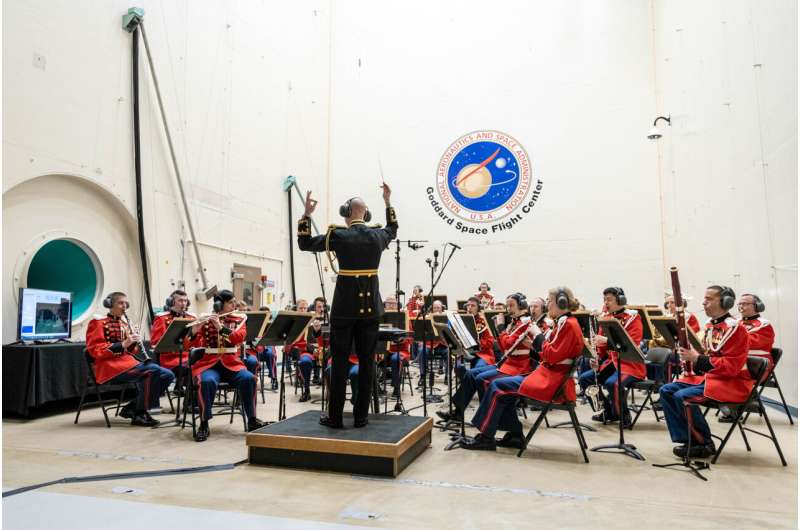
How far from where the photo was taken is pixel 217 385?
521 centimetres

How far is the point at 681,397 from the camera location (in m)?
4.39

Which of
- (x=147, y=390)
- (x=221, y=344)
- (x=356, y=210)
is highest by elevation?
(x=356, y=210)

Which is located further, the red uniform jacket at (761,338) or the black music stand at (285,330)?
the black music stand at (285,330)

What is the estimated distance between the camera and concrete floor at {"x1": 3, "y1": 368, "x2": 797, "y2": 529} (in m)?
3.00

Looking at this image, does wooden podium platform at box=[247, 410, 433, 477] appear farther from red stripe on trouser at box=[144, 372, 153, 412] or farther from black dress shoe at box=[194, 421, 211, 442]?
red stripe on trouser at box=[144, 372, 153, 412]

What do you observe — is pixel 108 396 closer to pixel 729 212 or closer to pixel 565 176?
pixel 729 212

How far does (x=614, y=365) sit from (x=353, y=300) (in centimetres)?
339

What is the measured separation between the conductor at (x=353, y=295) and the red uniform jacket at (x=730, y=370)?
2638 mm

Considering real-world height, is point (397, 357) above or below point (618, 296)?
below

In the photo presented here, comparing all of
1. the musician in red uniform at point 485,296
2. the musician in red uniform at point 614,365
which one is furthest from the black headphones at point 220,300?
the musician in red uniform at point 485,296

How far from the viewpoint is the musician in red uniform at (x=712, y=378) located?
407 cm

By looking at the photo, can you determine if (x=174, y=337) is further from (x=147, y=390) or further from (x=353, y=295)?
(x=353, y=295)

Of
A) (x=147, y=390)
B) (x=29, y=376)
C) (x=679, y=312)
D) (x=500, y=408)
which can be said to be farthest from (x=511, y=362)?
(x=29, y=376)

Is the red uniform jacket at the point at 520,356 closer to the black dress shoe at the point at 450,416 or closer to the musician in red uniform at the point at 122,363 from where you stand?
the black dress shoe at the point at 450,416
